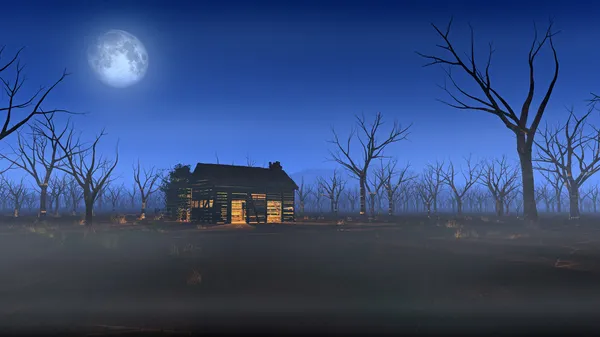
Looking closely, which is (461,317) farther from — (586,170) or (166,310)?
(586,170)

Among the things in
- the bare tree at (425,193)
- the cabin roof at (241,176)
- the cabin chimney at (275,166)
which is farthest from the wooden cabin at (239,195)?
the bare tree at (425,193)

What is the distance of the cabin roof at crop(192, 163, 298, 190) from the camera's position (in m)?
40.0

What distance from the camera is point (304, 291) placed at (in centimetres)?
877

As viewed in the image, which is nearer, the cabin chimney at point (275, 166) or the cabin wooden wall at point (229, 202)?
the cabin wooden wall at point (229, 202)

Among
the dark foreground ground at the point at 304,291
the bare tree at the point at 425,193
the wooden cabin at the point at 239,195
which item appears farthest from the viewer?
the bare tree at the point at 425,193

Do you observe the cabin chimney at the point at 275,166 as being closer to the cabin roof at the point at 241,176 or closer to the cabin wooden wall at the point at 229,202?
the cabin roof at the point at 241,176

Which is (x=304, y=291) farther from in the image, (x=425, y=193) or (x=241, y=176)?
(x=425, y=193)

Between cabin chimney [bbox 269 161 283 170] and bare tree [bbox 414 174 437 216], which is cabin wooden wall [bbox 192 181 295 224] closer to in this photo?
cabin chimney [bbox 269 161 283 170]

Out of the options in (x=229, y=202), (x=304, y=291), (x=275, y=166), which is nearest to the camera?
(x=304, y=291)

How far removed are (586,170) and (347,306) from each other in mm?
39476

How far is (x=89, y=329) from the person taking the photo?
6301 millimetres

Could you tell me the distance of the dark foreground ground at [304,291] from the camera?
6582 mm

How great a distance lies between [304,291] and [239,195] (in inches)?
1282

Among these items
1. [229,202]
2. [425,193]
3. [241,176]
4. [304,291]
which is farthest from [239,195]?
[425,193]
